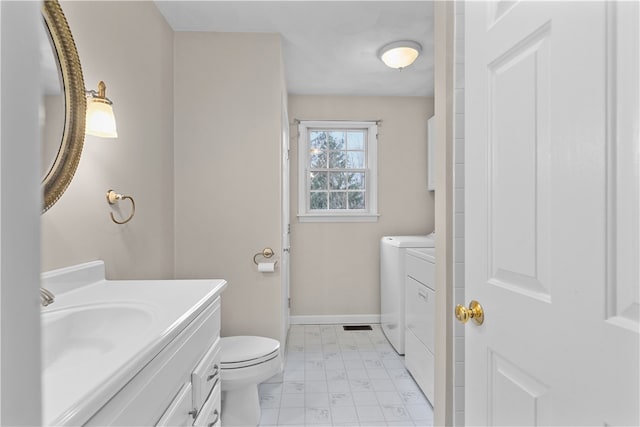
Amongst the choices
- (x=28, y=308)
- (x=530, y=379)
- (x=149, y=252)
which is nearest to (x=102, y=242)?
(x=149, y=252)

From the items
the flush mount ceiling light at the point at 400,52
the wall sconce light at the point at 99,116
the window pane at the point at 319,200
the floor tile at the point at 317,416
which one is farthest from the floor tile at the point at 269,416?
the flush mount ceiling light at the point at 400,52

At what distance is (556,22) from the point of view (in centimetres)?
63

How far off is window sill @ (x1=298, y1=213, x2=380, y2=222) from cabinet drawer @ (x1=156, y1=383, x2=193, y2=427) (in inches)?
99.6

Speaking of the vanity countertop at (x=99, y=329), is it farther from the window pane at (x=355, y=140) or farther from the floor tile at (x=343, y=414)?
the window pane at (x=355, y=140)

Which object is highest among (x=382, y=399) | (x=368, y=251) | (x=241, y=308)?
(x=368, y=251)

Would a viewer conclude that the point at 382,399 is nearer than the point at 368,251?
Yes

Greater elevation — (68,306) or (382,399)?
(68,306)

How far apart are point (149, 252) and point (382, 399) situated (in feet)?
5.47

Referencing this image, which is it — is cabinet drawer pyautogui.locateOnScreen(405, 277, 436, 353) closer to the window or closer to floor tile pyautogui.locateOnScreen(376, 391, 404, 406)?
floor tile pyautogui.locateOnScreen(376, 391, 404, 406)

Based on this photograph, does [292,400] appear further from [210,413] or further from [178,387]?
[178,387]

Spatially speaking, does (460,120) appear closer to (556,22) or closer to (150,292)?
(556,22)

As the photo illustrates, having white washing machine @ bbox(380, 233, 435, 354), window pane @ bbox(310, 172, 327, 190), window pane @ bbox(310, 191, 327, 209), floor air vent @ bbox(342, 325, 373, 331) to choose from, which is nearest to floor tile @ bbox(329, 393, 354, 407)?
white washing machine @ bbox(380, 233, 435, 354)

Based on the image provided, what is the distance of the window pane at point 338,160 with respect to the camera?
142 inches

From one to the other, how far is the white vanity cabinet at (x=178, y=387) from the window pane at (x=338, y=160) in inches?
100
